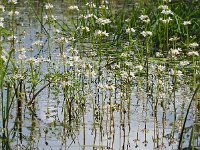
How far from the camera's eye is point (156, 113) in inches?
188

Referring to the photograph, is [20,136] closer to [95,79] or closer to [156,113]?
[156,113]

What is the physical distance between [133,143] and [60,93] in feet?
4.53

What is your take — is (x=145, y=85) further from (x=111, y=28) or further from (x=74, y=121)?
(x=111, y=28)

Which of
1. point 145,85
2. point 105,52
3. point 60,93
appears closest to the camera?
point 60,93

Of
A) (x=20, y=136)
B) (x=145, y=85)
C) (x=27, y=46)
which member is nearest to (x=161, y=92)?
(x=145, y=85)

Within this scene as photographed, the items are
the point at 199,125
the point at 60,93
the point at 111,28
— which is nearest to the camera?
the point at 199,125

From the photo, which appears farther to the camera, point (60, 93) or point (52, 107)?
point (60, 93)

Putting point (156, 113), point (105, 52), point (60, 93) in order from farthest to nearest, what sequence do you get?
point (105, 52), point (60, 93), point (156, 113)

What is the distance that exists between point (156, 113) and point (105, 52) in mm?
2179

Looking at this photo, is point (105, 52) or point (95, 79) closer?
point (95, 79)

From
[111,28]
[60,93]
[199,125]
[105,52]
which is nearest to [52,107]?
[60,93]

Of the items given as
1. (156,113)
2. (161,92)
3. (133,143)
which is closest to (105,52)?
(161,92)

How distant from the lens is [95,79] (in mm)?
5809

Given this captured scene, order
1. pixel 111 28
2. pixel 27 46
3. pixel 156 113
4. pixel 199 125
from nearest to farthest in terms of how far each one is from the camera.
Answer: pixel 199 125 → pixel 156 113 → pixel 27 46 → pixel 111 28
